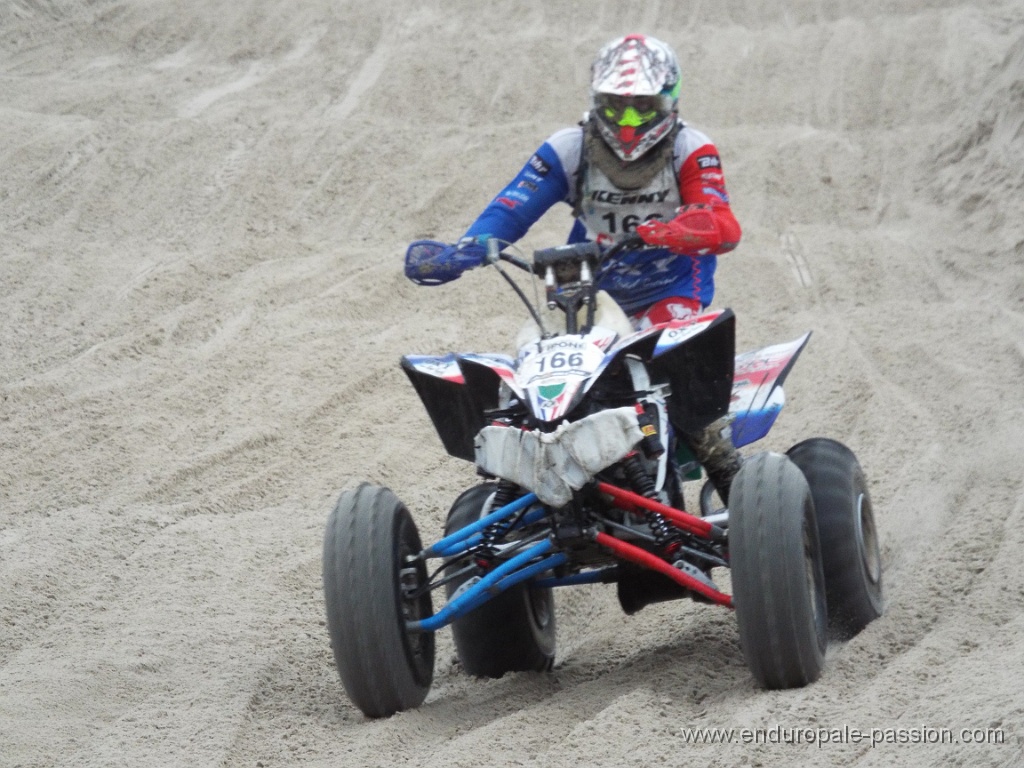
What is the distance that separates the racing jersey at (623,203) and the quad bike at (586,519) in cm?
64

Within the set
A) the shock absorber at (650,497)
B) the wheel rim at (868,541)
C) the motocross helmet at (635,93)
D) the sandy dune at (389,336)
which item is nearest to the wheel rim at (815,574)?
the sandy dune at (389,336)

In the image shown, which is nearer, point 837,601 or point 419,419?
point 837,601

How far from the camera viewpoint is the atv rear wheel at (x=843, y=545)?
5238 millimetres

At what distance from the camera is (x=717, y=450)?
5.44m

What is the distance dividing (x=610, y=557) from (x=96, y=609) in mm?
2394

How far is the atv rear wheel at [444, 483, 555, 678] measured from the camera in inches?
213

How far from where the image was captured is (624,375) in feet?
16.6

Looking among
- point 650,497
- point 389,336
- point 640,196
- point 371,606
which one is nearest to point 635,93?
point 640,196

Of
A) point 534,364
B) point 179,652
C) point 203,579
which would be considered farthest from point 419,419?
point 534,364

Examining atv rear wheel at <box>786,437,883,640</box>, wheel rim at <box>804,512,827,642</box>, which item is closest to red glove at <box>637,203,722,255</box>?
atv rear wheel at <box>786,437,883,640</box>

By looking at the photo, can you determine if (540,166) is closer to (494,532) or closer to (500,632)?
(494,532)

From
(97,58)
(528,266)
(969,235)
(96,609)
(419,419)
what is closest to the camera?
(528,266)

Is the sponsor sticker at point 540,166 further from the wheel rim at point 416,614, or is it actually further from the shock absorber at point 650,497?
the wheel rim at point 416,614

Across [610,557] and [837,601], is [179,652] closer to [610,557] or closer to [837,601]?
[610,557]
